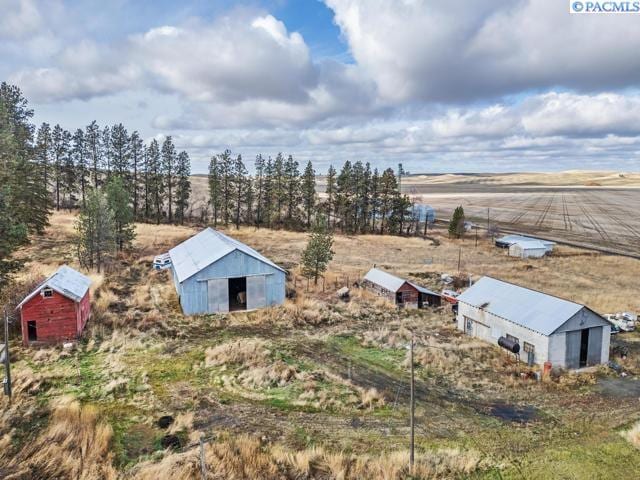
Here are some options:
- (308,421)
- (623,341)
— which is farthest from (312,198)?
(308,421)

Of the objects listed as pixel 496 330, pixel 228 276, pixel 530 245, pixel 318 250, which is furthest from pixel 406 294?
pixel 530 245

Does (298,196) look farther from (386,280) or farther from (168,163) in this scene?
(386,280)

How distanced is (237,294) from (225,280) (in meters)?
4.09

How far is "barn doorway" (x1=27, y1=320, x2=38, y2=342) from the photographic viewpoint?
2422 cm

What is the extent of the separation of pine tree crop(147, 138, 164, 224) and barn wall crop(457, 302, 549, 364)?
54.1m

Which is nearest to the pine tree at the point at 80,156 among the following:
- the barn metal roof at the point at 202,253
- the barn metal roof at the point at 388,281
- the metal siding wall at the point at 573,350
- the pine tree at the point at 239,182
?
the pine tree at the point at 239,182

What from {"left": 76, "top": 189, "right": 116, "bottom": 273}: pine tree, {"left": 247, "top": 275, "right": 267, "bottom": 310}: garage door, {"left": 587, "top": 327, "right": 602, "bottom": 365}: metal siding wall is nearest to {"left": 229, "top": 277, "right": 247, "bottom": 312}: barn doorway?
{"left": 247, "top": 275, "right": 267, "bottom": 310}: garage door

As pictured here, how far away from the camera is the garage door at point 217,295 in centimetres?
3180

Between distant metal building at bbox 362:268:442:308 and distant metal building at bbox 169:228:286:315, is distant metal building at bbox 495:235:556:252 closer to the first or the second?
distant metal building at bbox 362:268:442:308

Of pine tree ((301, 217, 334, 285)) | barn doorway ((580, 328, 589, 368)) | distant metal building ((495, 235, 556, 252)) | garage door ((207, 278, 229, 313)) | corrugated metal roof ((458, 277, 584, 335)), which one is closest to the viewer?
corrugated metal roof ((458, 277, 584, 335))

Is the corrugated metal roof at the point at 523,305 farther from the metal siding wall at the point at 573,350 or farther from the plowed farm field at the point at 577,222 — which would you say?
the plowed farm field at the point at 577,222

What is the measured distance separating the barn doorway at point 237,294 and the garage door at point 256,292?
640mm

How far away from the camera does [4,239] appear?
22.7 meters

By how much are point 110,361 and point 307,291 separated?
18604 mm
